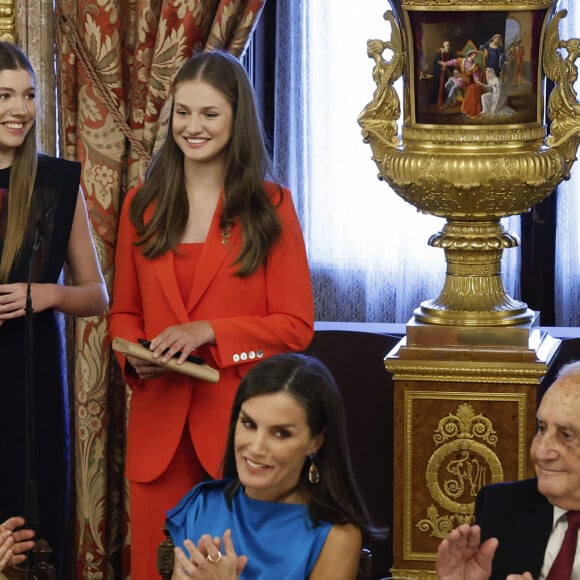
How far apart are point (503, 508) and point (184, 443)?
92 cm

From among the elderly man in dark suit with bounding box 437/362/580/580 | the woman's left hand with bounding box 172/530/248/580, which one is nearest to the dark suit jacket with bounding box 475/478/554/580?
the elderly man in dark suit with bounding box 437/362/580/580

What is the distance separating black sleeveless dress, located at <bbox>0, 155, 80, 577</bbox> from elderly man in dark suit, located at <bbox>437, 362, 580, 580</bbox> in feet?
4.15

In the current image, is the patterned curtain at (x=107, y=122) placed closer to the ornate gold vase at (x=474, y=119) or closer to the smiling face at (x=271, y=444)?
the ornate gold vase at (x=474, y=119)

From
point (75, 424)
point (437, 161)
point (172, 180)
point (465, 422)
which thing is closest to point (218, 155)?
point (172, 180)

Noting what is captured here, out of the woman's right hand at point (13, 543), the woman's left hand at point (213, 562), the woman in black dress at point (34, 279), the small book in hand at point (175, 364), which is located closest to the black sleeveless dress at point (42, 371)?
the woman in black dress at point (34, 279)

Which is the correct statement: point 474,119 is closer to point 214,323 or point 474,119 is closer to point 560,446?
point 214,323

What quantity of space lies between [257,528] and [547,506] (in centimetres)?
55

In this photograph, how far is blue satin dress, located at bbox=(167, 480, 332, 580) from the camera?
8.29ft

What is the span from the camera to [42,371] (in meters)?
3.31

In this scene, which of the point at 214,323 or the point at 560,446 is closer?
the point at 560,446

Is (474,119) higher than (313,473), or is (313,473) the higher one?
(474,119)

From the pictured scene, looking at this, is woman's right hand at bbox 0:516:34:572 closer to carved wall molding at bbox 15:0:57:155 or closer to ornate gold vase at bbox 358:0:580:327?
ornate gold vase at bbox 358:0:580:327

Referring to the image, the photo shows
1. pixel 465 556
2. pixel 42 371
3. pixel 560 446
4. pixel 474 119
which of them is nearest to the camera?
pixel 465 556

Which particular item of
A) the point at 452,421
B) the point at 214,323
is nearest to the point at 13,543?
the point at 214,323
